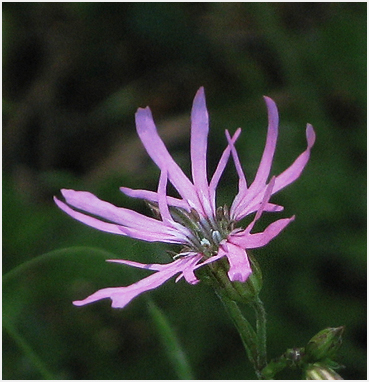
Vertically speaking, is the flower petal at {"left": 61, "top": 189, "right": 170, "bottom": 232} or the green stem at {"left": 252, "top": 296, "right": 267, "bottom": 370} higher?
the flower petal at {"left": 61, "top": 189, "right": 170, "bottom": 232}

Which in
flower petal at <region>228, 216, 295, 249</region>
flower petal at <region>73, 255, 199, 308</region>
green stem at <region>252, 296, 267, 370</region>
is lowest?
green stem at <region>252, 296, 267, 370</region>

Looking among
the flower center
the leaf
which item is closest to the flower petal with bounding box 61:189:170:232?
the flower center

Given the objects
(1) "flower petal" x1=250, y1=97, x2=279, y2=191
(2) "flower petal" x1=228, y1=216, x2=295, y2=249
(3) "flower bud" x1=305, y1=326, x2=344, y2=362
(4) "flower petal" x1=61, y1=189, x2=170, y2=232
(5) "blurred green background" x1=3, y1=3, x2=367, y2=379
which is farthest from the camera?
(5) "blurred green background" x1=3, y1=3, x2=367, y2=379

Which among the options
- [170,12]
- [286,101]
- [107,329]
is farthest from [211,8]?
[107,329]

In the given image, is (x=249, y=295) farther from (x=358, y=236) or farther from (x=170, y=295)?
(x=358, y=236)

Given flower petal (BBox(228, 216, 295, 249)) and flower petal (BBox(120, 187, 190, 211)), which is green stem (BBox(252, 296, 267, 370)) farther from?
flower petal (BBox(120, 187, 190, 211))
